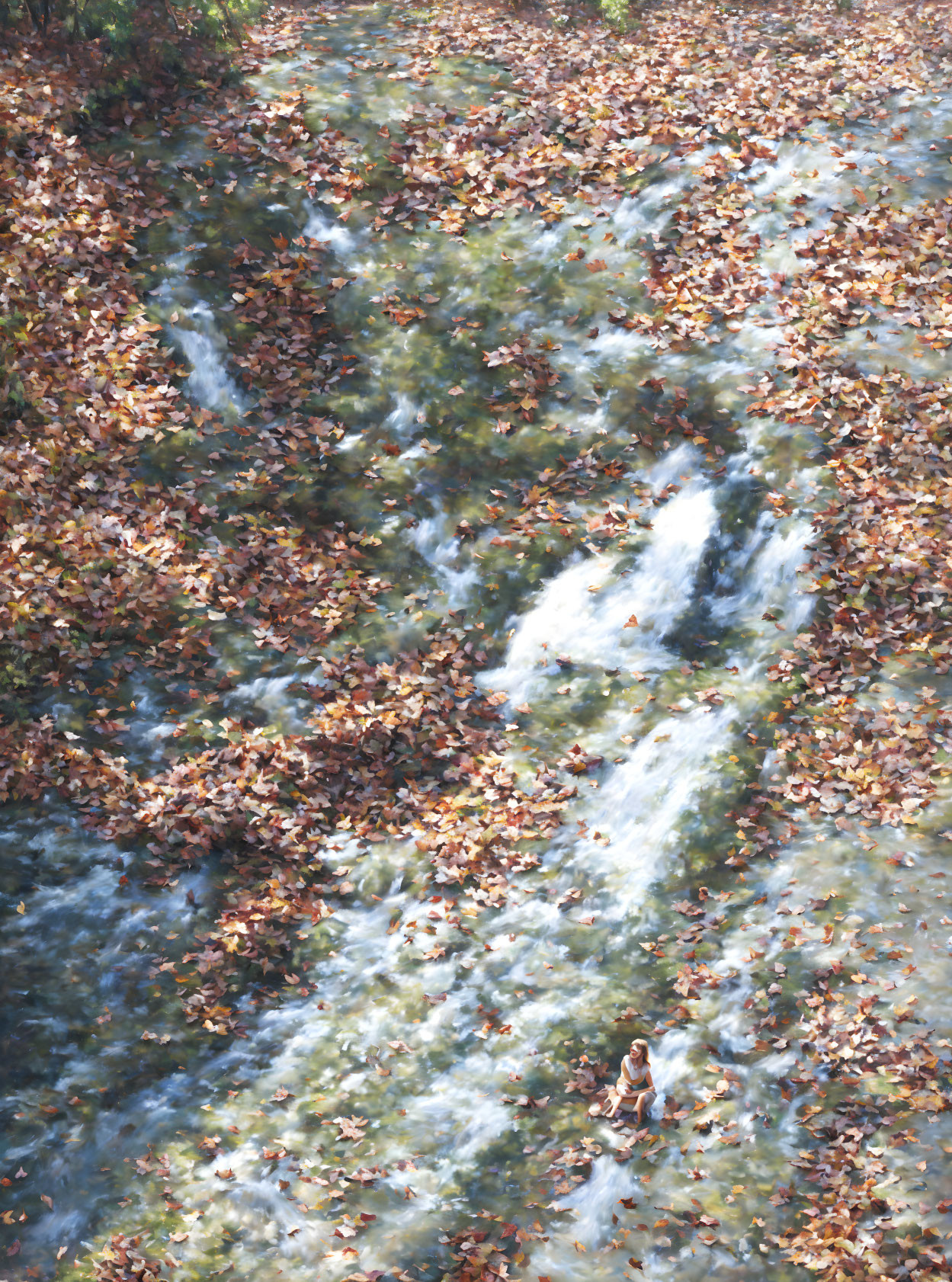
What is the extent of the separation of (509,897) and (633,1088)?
1.99 meters

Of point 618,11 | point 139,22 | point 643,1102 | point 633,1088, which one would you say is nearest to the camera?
point 643,1102

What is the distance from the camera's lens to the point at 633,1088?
7.21 meters

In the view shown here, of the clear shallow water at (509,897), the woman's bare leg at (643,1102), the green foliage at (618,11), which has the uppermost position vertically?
the green foliage at (618,11)

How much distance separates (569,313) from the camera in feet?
38.9

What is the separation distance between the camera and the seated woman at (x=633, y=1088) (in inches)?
280

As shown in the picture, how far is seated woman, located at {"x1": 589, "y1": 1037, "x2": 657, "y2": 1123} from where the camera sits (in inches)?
280

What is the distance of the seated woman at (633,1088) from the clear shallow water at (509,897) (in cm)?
11

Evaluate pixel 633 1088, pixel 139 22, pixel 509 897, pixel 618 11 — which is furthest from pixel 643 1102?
pixel 618 11

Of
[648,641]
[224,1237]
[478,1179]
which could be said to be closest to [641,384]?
[648,641]

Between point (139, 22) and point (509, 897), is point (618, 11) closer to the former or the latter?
point (139, 22)

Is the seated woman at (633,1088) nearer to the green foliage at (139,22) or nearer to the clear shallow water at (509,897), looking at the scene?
the clear shallow water at (509,897)

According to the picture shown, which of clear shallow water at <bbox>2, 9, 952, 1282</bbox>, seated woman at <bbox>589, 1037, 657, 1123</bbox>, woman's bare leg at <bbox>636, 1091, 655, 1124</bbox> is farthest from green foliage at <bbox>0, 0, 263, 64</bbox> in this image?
woman's bare leg at <bbox>636, 1091, 655, 1124</bbox>

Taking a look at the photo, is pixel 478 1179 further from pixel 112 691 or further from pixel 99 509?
pixel 99 509

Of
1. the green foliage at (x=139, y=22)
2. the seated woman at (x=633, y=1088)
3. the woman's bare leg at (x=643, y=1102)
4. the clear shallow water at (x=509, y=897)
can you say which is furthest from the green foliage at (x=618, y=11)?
the woman's bare leg at (x=643, y=1102)
